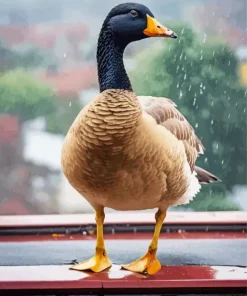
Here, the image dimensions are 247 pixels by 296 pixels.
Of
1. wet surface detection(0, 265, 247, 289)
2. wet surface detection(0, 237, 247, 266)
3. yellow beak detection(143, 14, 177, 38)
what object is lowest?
wet surface detection(0, 237, 247, 266)

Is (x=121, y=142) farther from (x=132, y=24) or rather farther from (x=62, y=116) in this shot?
(x=62, y=116)

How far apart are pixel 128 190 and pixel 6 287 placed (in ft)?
1.00

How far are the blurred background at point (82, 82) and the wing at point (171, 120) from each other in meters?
0.41

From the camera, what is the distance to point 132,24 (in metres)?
1.14

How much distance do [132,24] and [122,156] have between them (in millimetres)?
244

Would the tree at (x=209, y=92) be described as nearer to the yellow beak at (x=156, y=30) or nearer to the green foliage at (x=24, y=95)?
the green foliage at (x=24, y=95)

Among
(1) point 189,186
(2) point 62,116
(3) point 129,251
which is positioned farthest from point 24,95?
(1) point 189,186

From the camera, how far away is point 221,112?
1.81 metres

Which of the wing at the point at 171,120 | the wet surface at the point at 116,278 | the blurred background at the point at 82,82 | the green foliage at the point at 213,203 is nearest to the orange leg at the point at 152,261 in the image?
the wet surface at the point at 116,278

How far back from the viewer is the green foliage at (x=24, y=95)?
5.57 feet

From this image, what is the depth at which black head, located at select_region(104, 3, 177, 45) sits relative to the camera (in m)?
1.14

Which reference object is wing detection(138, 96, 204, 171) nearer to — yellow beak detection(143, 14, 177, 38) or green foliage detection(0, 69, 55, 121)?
yellow beak detection(143, 14, 177, 38)

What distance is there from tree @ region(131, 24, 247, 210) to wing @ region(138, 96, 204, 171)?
0.44 m

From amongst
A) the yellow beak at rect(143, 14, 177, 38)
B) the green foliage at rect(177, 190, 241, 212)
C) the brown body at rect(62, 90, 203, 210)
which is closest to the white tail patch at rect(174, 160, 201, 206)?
the brown body at rect(62, 90, 203, 210)
